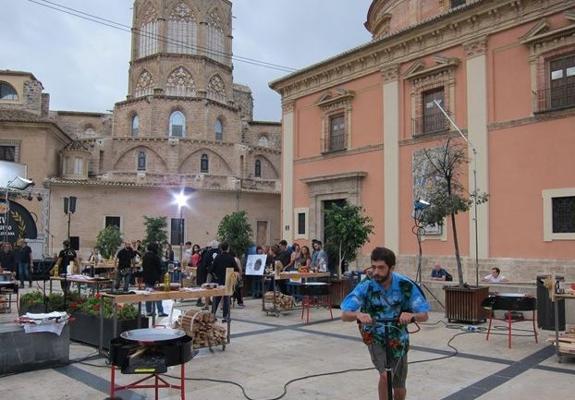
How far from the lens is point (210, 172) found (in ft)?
156

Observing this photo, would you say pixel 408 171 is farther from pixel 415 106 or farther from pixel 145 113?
pixel 145 113

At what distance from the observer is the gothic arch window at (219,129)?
50.3 metres

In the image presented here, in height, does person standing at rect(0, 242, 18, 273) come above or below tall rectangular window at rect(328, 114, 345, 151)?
below

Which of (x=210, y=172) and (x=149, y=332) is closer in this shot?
(x=149, y=332)

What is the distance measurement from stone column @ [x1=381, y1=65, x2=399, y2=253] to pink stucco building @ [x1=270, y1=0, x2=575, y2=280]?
0.14 feet

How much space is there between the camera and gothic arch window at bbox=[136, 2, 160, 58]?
168ft

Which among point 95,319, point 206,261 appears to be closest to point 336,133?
point 206,261

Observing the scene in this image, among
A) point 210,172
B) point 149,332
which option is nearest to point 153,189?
point 210,172

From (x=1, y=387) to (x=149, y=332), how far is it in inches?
105

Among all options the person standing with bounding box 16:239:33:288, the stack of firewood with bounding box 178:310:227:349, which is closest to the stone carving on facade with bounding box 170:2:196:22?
the person standing with bounding box 16:239:33:288

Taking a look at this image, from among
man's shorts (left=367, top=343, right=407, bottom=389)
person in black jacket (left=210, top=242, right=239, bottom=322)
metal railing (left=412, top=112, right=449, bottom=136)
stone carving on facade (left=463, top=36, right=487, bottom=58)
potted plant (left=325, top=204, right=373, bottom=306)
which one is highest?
stone carving on facade (left=463, top=36, right=487, bottom=58)

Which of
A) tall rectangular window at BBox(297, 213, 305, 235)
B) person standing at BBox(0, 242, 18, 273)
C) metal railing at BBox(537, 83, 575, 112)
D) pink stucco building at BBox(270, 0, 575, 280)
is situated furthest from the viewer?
tall rectangular window at BBox(297, 213, 305, 235)

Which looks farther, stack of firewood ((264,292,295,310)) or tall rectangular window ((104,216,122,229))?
tall rectangular window ((104,216,122,229))

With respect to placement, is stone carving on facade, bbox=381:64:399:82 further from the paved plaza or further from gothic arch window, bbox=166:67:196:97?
gothic arch window, bbox=166:67:196:97
